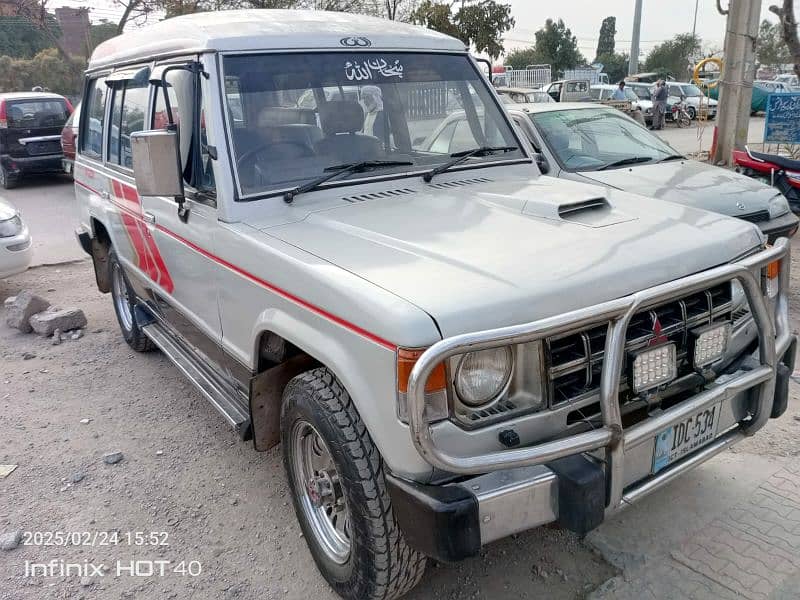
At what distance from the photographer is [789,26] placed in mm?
10812

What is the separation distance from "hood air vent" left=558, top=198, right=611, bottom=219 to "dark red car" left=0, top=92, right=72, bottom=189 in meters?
13.4

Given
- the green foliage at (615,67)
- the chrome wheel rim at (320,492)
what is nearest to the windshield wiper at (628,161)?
the chrome wheel rim at (320,492)

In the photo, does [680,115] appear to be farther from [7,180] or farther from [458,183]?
[458,183]

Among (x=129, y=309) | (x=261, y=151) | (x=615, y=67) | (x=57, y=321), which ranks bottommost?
(x=57, y=321)

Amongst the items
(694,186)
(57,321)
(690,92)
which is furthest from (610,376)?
(690,92)

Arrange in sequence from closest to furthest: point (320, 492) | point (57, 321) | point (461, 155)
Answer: point (320, 492) < point (461, 155) < point (57, 321)

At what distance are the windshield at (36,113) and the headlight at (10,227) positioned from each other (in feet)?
25.5

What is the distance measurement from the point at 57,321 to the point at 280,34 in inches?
152

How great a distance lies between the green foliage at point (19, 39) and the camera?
39562 mm

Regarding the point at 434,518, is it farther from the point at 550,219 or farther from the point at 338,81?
the point at 338,81

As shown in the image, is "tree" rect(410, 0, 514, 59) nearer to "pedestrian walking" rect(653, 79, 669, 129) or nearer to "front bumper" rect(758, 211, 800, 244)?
"pedestrian walking" rect(653, 79, 669, 129)

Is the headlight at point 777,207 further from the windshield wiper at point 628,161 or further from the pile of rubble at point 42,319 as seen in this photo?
the pile of rubble at point 42,319

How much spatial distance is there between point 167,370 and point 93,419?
82 cm

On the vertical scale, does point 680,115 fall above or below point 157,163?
below
